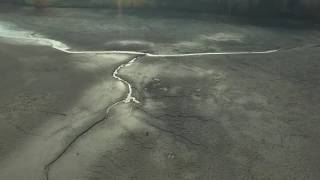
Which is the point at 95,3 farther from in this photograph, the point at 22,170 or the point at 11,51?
the point at 22,170

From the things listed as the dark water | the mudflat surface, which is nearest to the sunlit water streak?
the mudflat surface

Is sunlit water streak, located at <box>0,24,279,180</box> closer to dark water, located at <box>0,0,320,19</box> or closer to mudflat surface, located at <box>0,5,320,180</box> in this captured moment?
mudflat surface, located at <box>0,5,320,180</box>

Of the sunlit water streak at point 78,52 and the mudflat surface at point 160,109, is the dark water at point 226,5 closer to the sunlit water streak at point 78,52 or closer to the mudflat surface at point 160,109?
the mudflat surface at point 160,109

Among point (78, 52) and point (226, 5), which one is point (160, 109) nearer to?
point (78, 52)

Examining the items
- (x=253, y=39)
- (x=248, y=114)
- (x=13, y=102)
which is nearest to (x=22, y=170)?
(x=13, y=102)

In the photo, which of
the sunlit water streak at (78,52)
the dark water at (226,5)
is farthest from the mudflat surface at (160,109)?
the dark water at (226,5)

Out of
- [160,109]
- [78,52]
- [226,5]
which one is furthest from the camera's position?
[226,5]

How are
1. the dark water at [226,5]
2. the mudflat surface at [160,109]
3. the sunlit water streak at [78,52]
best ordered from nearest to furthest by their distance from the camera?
the mudflat surface at [160,109]
the sunlit water streak at [78,52]
the dark water at [226,5]

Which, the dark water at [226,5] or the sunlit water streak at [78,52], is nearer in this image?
the sunlit water streak at [78,52]

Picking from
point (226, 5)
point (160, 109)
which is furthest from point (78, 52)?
point (226, 5)
